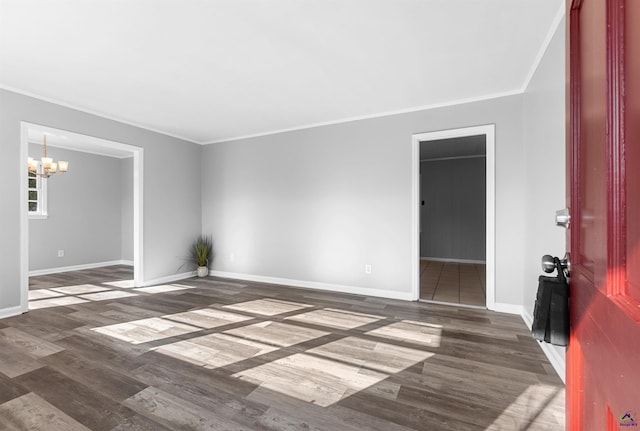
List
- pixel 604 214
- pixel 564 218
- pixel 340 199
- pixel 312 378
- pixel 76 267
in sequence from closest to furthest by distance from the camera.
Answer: pixel 604 214
pixel 564 218
pixel 312 378
pixel 340 199
pixel 76 267

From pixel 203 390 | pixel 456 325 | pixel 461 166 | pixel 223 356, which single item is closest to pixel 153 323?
pixel 223 356

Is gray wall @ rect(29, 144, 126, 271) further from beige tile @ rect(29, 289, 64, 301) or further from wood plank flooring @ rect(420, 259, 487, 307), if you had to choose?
wood plank flooring @ rect(420, 259, 487, 307)

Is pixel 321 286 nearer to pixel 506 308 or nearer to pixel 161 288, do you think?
pixel 506 308

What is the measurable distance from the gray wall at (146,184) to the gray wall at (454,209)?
17.8 ft

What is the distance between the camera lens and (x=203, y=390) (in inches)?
70.6

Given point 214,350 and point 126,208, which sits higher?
point 126,208

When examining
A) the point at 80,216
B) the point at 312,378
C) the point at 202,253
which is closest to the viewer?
the point at 312,378

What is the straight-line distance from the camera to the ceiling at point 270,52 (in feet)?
6.39

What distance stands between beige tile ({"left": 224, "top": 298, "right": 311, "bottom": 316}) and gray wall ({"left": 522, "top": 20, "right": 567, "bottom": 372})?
2.43 m

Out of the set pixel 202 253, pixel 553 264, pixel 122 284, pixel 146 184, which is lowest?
pixel 122 284

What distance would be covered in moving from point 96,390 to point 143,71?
268 cm

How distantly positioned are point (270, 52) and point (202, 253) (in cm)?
383

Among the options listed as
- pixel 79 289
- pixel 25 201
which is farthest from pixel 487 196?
pixel 79 289

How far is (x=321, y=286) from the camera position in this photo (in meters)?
4.30
